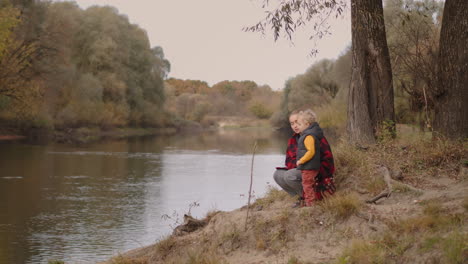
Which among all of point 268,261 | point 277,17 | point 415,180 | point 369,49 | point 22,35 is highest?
point 22,35

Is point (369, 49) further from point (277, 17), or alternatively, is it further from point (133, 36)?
point (133, 36)

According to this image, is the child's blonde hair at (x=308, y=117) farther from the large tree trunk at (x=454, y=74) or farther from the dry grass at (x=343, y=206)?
the large tree trunk at (x=454, y=74)

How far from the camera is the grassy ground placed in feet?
16.3

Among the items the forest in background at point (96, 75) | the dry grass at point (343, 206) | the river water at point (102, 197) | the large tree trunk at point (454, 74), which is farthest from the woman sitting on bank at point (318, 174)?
the forest in background at point (96, 75)

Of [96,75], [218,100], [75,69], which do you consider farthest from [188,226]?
[218,100]

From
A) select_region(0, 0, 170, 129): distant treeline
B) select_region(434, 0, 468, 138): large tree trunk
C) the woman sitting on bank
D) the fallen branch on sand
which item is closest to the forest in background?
select_region(0, 0, 170, 129): distant treeline

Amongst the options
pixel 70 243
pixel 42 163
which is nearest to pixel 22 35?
pixel 42 163

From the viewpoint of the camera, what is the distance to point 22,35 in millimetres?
35844

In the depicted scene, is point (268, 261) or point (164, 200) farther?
point (164, 200)

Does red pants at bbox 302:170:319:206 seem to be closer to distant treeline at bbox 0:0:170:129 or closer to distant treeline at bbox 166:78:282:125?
distant treeline at bbox 0:0:170:129

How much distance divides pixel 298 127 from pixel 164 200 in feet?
27.9

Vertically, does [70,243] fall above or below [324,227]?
below

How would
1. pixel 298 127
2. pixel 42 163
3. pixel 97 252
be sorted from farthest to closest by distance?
pixel 42 163, pixel 97 252, pixel 298 127

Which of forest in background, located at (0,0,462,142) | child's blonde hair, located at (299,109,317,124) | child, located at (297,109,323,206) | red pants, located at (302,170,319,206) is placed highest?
forest in background, located at (0,0,462,142)
